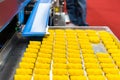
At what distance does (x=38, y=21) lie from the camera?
250 centimetres

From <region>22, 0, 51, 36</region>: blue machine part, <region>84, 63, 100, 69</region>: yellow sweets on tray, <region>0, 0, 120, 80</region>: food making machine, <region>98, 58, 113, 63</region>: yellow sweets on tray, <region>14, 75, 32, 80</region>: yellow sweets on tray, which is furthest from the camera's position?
<region>22, 0, 51, 36</region>: blue machine part

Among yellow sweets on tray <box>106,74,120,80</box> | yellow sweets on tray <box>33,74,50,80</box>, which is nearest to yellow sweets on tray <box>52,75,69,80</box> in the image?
yellow sweets on tray <box>33,74,50,80</box>

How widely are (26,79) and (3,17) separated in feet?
1.75

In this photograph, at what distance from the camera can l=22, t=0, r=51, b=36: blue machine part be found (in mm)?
2289

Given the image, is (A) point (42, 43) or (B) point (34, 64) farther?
(A) point (42, 43)

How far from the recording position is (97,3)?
3.76 meters

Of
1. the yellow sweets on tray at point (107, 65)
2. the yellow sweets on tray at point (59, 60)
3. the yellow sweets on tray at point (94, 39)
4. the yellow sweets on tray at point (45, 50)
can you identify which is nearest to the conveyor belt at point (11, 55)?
the yellow sweets on tray at point (45, 50)

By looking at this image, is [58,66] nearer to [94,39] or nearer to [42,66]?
[42,66]

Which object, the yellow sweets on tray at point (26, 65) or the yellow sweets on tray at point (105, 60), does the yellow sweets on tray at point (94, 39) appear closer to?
the yellow sweets on tray at point (105, 60)

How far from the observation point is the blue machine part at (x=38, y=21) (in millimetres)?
2289

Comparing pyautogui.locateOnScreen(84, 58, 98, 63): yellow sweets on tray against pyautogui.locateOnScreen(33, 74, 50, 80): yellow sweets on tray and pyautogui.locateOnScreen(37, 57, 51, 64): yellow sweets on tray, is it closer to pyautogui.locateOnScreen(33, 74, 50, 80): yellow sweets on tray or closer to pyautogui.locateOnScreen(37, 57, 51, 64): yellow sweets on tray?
pyautogui.locateOnScreen(37, 57, 51, 64): yellow sweets on tray

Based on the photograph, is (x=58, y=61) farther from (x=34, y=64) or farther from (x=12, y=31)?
(x=12, y=31)

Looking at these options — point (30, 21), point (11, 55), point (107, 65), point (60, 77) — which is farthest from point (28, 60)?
point (30, 21)

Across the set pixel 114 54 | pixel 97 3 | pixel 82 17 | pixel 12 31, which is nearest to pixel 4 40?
pixel 12 31
